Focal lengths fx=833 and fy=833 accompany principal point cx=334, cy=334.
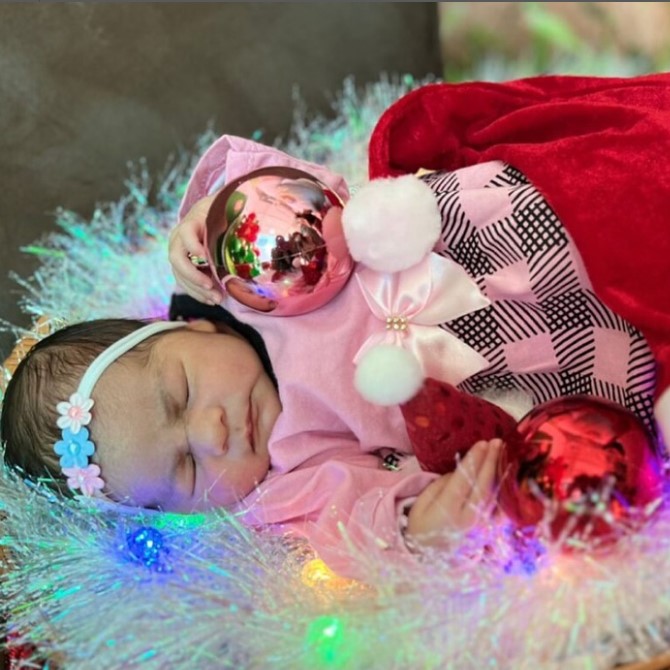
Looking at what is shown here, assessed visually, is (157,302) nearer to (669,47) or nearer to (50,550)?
(50,550)

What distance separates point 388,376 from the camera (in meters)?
0.71

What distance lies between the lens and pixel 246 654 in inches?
31.2

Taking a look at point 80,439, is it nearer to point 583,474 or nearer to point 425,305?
point 425,305

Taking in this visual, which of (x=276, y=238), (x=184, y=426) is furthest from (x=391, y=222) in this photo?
(x=184, y=426)

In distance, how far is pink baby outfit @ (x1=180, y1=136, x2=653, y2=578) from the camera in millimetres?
906

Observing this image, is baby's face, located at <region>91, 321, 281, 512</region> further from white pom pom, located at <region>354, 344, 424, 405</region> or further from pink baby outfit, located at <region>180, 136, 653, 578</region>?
white pom pom, located at <region>354, 344, 424, 405</region>

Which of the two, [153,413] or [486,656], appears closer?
[486,656]

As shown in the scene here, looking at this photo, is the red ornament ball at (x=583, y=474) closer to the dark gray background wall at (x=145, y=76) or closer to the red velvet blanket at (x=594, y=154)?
the red velvet blanket at (x=594, y=154)

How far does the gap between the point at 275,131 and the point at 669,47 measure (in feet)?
2.78

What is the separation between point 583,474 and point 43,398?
2.04 ft

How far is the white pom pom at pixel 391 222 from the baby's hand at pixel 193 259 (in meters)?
0.23

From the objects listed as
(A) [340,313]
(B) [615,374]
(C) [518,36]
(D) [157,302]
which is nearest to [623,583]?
(B) [615,374]

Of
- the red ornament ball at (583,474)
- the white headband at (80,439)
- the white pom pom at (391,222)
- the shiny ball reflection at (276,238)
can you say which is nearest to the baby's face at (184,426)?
the white headband at (80,439)

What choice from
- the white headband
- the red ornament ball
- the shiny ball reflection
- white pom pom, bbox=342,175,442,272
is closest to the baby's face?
the white headband
